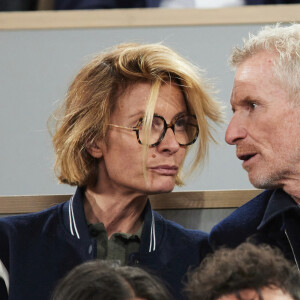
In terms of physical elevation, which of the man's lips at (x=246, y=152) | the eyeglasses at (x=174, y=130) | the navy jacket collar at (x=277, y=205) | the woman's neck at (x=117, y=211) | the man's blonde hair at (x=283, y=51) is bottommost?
the woman's neck at (x=117, y=211)

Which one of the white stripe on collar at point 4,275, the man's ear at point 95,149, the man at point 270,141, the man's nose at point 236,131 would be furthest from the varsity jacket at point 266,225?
the white stripe on collar at point 4,275

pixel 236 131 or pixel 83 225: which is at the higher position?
pixel 236 131

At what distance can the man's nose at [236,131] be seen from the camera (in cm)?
130

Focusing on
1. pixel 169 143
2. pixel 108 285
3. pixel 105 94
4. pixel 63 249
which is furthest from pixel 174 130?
pixel 108 285

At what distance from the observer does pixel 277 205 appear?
127cm

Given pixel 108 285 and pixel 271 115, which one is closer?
pixel 108 285

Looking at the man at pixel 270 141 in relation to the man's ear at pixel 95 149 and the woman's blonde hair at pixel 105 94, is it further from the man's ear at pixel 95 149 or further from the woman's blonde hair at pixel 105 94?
the man's ear at pixel 95 149

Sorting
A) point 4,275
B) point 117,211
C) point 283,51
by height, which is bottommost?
point 4,275

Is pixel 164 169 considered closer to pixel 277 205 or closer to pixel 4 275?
pixel 277 205

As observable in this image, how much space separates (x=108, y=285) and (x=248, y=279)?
0.54ft

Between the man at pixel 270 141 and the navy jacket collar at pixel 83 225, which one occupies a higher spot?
the man at pixel 270 141

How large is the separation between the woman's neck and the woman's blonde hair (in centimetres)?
5

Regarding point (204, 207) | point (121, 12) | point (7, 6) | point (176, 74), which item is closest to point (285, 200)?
point (204, 207)

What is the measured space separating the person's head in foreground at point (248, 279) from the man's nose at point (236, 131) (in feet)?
1.12
